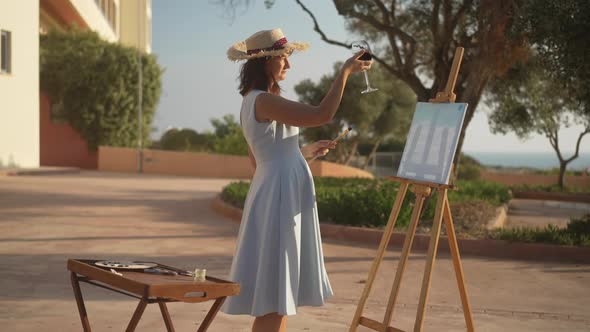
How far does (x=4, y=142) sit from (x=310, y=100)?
19869mm

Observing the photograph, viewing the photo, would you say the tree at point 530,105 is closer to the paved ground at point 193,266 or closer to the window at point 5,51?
the paved ground at point 193,266

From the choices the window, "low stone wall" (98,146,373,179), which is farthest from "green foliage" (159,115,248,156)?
the window

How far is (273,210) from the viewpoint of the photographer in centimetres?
429

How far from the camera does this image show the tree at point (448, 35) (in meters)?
12.2

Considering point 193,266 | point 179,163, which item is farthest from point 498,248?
point 179,163

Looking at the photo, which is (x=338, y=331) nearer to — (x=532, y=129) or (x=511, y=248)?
(x=511, y=248)

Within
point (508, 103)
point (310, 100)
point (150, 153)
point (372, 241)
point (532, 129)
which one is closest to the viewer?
point (372, 241)

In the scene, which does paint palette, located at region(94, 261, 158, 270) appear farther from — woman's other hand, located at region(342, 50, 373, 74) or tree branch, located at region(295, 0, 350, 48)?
tree branch, located at region(295, 0, 350, 48)

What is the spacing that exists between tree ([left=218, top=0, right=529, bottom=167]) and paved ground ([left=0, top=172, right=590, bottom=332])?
3677 mm

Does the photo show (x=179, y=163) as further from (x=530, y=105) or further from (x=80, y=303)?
(x=80, y=303)

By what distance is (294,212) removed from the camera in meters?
4.32

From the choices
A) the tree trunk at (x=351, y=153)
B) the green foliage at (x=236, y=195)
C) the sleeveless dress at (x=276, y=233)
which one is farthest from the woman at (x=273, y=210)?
the tree trunk at (x=351, y=153)

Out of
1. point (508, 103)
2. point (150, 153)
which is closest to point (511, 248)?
point (508, 103)

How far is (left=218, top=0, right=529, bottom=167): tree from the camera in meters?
12.2
